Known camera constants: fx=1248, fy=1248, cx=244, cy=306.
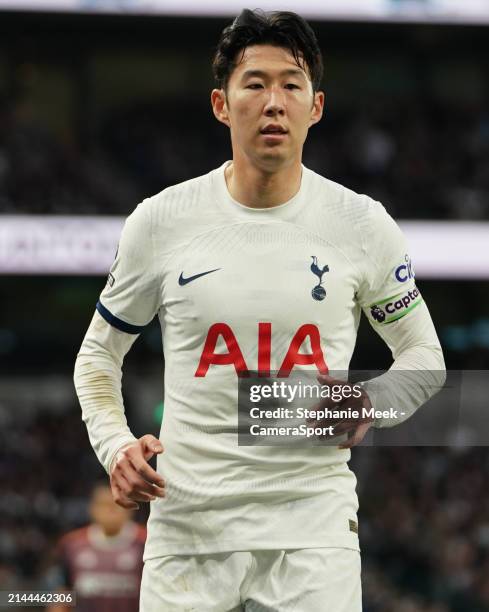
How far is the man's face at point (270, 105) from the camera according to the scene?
3072 millimetres

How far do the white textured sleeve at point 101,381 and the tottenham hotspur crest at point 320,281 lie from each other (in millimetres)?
532

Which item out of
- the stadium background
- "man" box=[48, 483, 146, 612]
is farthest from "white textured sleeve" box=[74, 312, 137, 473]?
the stadium background

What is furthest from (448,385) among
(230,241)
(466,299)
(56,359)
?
(466,299)

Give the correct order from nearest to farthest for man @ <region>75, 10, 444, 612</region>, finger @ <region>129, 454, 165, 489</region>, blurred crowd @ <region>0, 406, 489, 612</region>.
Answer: finger @ <region>129, 454, 165, 489</region> < man @ <region>75, 10, 444, 612</region> < blurred crowd @ <region>0, 406, 489, 612</region>

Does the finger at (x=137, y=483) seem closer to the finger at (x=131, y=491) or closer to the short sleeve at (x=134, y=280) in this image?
the finger at (x=131, y=491)

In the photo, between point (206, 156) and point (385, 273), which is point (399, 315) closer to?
point (385, 273)

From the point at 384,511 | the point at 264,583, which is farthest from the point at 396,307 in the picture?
the point at 384,511

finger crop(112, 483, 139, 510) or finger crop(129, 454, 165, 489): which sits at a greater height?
finger crop(129, 454, 165, 489)

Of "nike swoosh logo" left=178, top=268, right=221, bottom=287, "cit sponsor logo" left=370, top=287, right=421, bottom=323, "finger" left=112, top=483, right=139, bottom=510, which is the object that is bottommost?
"finger" left=112, top=483, right=139, bottom=510

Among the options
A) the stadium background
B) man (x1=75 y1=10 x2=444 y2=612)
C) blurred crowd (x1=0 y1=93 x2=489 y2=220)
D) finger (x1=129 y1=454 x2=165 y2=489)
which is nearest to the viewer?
finger (x1=129 y1=454 x2=165 y2=489)

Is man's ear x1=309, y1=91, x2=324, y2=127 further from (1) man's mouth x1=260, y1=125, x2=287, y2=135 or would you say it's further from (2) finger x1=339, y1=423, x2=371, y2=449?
(2) finger x1=339, y1=423, x2=371, y2=449

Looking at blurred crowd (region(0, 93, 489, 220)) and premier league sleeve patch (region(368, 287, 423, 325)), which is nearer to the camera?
premier league sleeve patch (region(368, 287, 423, 325))

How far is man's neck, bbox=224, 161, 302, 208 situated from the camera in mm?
3170

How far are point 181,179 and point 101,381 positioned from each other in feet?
39.9
